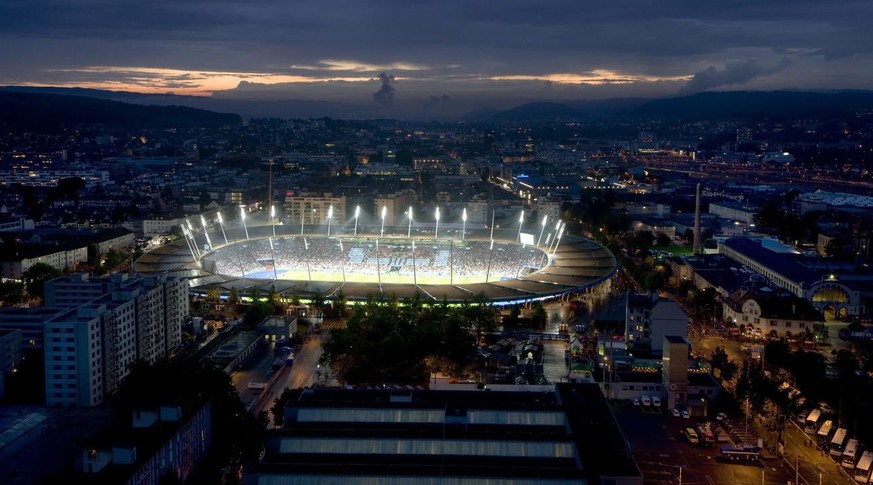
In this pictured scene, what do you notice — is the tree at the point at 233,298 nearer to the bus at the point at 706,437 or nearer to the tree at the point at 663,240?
the bus at the point at 706,437

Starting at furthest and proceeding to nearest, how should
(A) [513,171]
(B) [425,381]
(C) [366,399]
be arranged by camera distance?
(A) [513,171]
(B) [425,381]
(C) [366,399]

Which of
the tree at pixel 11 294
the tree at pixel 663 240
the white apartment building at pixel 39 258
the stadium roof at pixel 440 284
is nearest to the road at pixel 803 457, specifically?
the stadium roof at pixel 440 284

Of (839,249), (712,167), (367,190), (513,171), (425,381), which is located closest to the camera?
(425,381)

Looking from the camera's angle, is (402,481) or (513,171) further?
(513,171)

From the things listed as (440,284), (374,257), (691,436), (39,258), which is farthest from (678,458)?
(39,258)

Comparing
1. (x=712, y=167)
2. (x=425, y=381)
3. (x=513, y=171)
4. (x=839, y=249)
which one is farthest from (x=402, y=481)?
(x=712, y=167)

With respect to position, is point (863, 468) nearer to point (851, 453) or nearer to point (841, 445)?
point (851, 453)

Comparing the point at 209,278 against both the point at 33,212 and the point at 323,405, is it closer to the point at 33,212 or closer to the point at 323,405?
the point at 323,405
